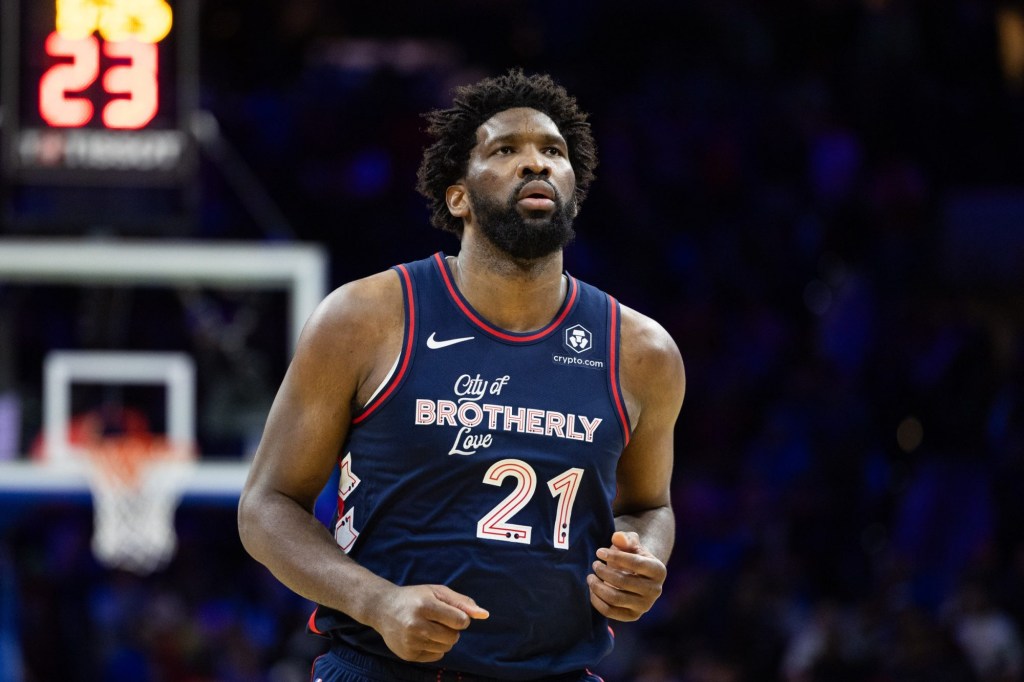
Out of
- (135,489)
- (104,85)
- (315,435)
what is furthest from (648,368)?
(135,489)

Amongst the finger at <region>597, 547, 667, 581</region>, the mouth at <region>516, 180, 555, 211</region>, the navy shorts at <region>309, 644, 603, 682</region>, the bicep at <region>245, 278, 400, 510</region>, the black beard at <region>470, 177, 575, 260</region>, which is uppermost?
the mouth at <region>516, 180, 555, 211</region>

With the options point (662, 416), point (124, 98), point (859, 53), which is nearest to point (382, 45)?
point (859, 53)

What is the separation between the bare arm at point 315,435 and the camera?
140 inches

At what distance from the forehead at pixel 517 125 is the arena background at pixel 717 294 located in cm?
393

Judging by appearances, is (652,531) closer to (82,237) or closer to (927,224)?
(82,237)

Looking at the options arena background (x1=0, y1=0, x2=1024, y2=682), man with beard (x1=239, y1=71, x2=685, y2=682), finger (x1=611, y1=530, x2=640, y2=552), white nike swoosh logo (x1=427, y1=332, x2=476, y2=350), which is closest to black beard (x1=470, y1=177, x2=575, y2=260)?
man with beard (x1=239, y1=71, x2=685, y2=682)

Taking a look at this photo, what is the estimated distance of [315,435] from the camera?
12.0 feet

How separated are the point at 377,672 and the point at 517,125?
1444 mm

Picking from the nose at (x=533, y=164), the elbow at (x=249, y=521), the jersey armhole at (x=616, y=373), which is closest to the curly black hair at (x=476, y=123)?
the nose at (x=533, y=164)

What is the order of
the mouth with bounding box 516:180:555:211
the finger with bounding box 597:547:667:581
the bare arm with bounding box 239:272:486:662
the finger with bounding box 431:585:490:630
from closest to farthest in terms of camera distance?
the finger with bounding box 431:585:490:630
the finger with bounding box 597:547:667:581
the bare arm with bounding box 239:272:486:662
the mouth with bounding box 516:180:555:211

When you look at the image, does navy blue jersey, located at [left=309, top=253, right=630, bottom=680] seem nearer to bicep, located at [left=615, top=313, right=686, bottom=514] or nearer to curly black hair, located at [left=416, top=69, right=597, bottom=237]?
bicep, located at [left=615, top=313, right=686, bottom=514]

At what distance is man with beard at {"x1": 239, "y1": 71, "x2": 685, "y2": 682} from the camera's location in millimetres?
3557

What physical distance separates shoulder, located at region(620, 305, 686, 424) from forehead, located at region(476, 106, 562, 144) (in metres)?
0.52

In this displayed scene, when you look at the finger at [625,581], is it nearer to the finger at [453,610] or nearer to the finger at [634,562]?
the finger at [634,562]
